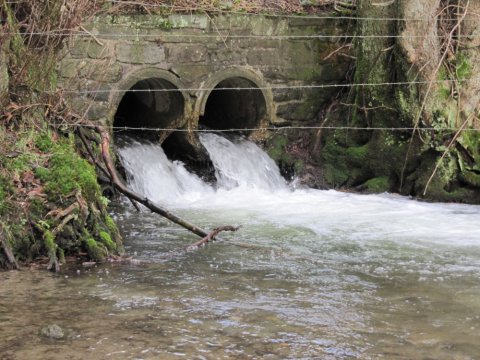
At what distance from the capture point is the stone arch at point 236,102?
10.2 metres

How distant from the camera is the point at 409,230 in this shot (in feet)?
25.1

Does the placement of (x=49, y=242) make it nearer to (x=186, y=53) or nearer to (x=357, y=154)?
(x=186, y=53)

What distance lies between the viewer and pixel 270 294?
16.9 feet

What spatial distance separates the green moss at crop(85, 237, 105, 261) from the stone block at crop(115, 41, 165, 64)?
4084 mm

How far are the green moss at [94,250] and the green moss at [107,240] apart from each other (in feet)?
0.38

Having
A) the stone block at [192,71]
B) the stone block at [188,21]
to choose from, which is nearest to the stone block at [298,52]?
the stone block at [192,71]

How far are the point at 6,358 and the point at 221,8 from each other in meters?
6.97

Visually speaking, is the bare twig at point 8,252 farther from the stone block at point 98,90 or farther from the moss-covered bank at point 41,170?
the stone block at point 98,90

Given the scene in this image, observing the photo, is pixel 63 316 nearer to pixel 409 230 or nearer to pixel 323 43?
pixel 409 230

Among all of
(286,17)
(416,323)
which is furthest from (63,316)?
(286,17)

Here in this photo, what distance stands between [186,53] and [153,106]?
116 cm

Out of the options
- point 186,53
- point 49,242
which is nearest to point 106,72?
point 186,53

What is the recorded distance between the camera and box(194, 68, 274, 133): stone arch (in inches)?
403

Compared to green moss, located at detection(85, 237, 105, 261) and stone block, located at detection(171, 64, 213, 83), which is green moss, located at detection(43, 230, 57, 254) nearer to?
green moss, located at detection(85, 237, 105, 261)
